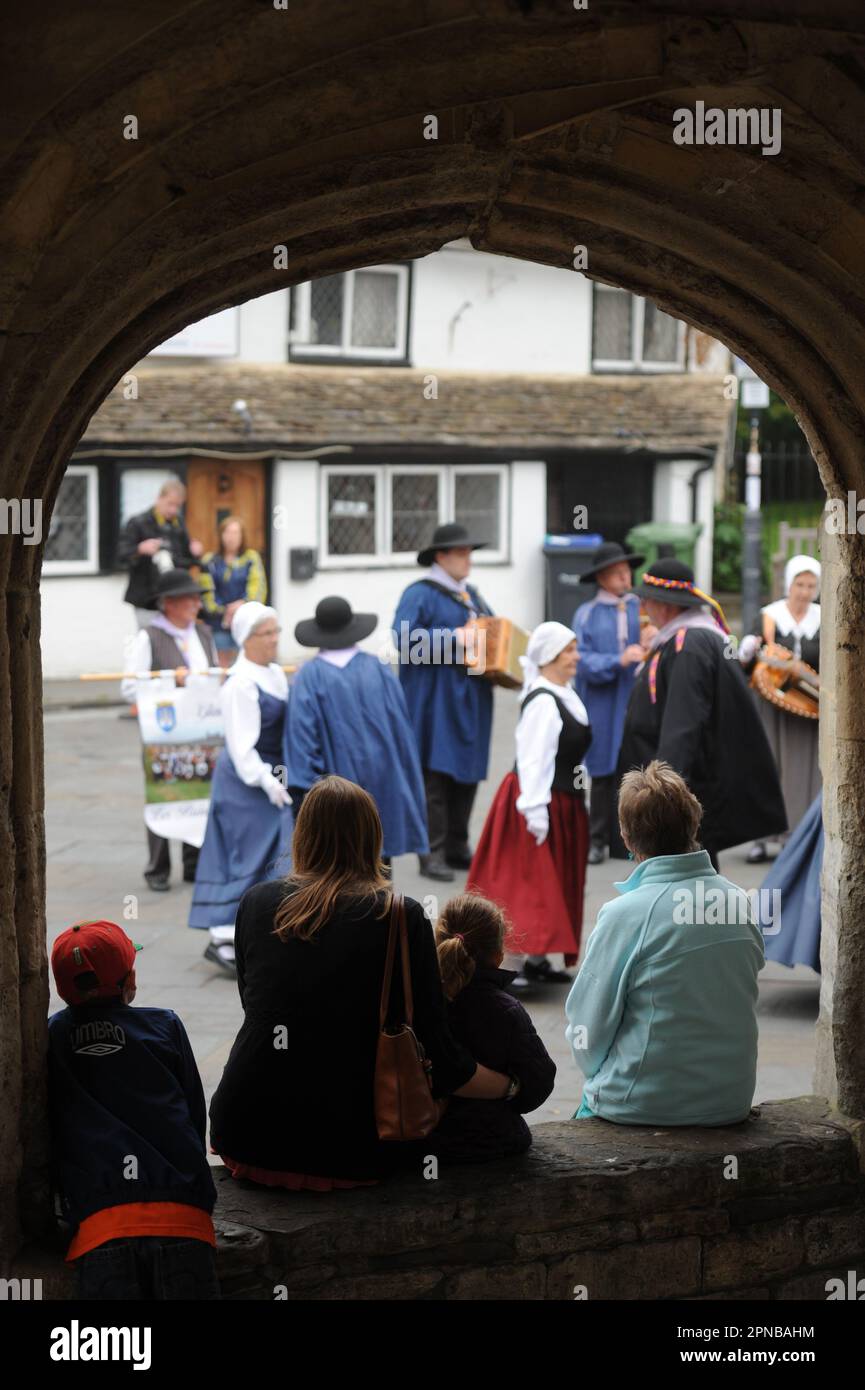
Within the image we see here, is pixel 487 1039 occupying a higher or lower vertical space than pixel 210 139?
lower

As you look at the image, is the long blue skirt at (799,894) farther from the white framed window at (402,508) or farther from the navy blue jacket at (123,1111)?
the white framed window at (402,508)

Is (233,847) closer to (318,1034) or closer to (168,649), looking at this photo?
(168,649)

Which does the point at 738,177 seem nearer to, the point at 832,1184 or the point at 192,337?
the point at 832,1184

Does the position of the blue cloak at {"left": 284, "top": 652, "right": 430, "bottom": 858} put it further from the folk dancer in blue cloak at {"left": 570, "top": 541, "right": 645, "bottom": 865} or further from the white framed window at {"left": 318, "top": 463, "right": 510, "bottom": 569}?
the white framed window at {"left": 318, "top": 463, "right": 510, "bottom": 569}

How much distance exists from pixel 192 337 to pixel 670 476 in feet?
22.7

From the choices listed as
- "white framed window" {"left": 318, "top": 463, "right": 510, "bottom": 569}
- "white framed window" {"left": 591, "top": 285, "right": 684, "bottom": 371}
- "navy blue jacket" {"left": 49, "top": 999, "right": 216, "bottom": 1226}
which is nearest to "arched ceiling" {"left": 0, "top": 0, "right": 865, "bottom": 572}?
"navy blue jacket" {"left": 49, "top": 999, "right": 216, "bottom": 1226}

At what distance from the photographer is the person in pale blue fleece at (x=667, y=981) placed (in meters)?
4.80

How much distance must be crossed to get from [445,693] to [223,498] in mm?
11069

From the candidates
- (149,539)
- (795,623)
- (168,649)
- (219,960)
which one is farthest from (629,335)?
(219,960)

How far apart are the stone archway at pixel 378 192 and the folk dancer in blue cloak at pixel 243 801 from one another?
11.7 feet

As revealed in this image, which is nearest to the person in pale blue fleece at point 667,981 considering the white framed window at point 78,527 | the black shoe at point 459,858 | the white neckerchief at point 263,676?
the white neckerchief at point 263,676

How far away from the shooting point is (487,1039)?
4652mm
